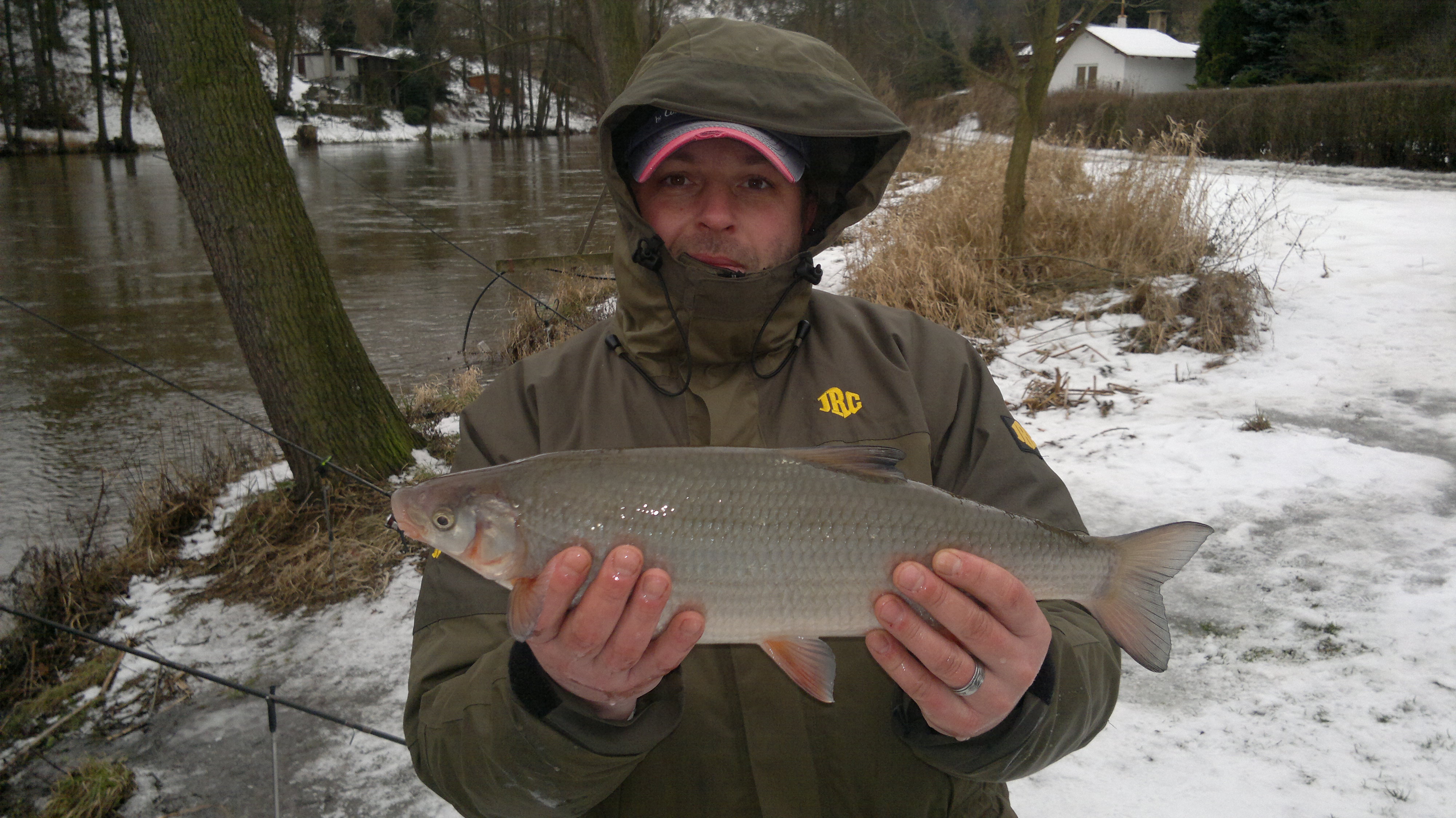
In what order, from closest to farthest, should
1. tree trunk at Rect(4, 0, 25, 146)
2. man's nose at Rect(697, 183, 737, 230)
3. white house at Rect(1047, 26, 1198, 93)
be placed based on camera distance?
man's nose at Rect(697, 183, 737, 230), tree trunk at Rect(4, 0, 25, 146), white house at Rect(1047, 26, 1198, 93)

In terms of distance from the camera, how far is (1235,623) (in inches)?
135

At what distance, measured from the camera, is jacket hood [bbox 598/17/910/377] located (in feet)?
6.82

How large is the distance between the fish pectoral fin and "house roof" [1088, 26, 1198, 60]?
47.5m

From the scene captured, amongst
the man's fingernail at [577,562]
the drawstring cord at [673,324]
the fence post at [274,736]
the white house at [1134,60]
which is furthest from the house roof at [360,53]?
the man's fingernail at [577,562]

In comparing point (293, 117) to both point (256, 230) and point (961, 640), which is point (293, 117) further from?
point (961, 640)

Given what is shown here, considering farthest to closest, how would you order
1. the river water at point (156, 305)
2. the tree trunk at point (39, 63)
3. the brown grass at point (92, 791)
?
the tree trunk at point (39, 63), the river water at point (156, 305), the brown grass at point (92, 791)

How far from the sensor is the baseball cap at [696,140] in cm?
209

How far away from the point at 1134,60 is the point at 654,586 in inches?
1949

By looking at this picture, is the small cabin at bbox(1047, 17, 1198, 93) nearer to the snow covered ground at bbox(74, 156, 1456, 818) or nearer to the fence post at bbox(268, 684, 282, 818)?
the snow covered ground at bbox(74, 156, 1456, 818)

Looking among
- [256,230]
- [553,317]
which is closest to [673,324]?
[256,230]

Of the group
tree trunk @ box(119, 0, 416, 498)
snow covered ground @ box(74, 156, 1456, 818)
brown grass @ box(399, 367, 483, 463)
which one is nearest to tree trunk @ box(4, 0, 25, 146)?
brown grass @ box(399, 367, 483, 463)

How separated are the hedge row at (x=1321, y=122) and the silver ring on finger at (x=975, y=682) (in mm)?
13027

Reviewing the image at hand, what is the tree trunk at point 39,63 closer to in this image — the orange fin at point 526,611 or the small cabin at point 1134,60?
the small cabin at point 1134,60

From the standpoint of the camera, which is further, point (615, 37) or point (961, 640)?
point (615, 37)
